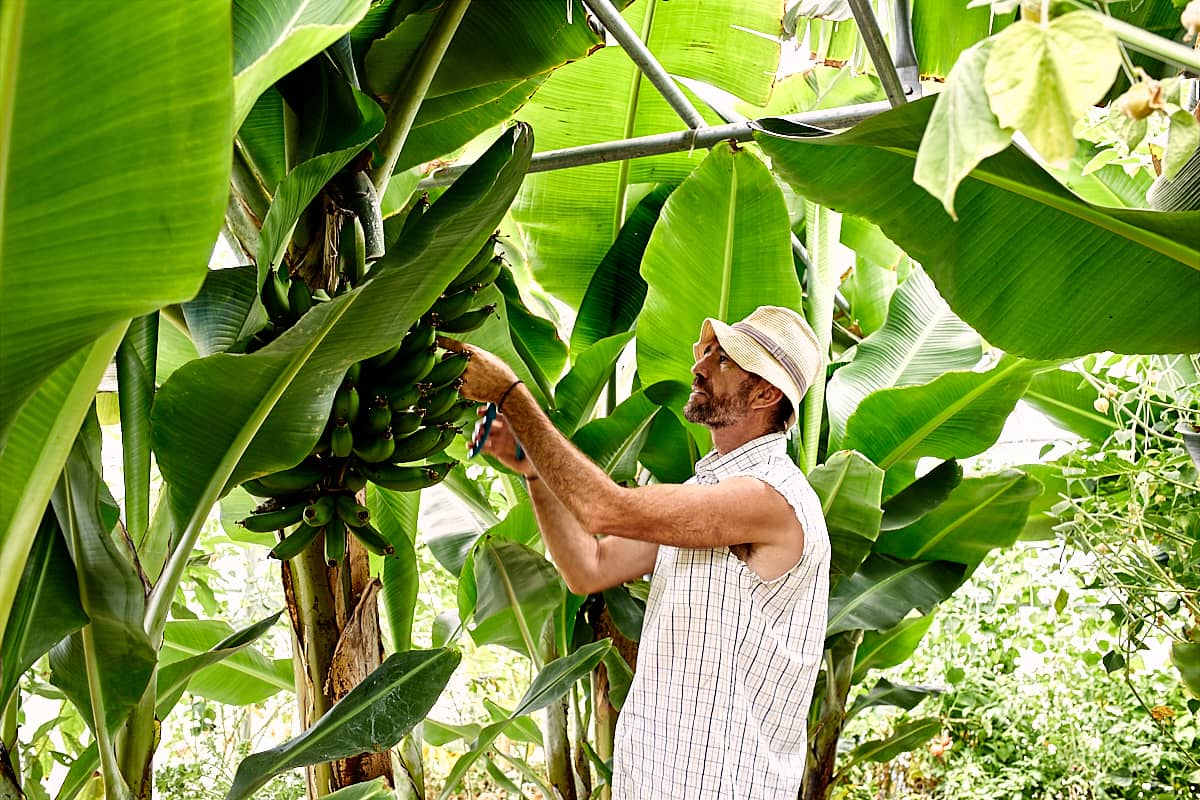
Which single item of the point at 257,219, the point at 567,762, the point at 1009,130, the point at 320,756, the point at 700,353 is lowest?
the point at 567,762

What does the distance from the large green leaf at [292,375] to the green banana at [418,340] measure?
145mm

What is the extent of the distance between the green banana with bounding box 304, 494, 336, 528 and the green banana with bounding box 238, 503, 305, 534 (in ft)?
0.04

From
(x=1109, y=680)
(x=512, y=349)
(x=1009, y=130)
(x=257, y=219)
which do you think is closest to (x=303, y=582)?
(x=257, y=219)

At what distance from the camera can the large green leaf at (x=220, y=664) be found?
160 centimetres

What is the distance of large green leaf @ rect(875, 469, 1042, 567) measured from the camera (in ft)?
5.99

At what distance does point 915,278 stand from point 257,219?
1.43 m

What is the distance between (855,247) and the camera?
90.8 inches

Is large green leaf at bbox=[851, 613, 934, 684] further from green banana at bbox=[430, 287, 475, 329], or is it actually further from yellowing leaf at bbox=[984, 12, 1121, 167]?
yellowing leaf at bbox=[984, 12, 1121, 167]

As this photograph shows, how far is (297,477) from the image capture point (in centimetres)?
98

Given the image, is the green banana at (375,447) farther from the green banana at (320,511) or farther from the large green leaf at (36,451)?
the large green leaf at (36,451)

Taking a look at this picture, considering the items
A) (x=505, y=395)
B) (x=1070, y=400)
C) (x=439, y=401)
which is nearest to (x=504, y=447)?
(x=505, y=395)

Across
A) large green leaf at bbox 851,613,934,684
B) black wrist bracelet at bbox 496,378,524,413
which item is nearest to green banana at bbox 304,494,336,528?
black wrist bracelet at bbox 496,378,524,413

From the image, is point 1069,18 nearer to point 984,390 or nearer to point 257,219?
point 257,219

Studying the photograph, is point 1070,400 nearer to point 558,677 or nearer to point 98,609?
point 558,677
